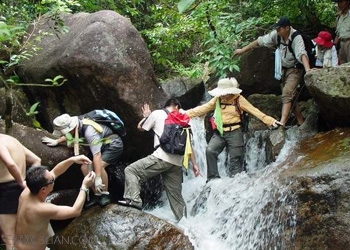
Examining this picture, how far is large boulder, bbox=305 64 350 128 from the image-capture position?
6.43m

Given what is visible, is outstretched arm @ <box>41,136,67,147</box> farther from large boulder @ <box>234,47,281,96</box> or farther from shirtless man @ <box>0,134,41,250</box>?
large boulder @ <box>234,47,281,96</box>

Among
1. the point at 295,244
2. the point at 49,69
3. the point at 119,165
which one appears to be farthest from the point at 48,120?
the point at 295,244

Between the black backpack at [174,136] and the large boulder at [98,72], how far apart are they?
5.18 feet

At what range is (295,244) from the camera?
17.2 ft

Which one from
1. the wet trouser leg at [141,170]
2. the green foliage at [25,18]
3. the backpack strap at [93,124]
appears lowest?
→ the wet trouser leg at [141,170]

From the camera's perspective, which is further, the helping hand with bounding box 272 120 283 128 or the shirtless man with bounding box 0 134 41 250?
the helping hand with bounding box 272 120 283 128

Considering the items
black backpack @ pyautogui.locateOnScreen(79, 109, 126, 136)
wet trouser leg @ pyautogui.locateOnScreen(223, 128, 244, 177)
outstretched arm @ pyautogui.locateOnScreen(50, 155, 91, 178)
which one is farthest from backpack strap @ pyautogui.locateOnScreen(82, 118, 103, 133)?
wet trouser leg @ pyautogui.locateOnScreen(223, 128, 244, 177)

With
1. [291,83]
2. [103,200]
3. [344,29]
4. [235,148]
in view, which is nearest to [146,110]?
[235,148]

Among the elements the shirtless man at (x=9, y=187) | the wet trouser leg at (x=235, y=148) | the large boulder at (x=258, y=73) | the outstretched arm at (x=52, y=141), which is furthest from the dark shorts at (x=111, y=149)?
the large boulder at (x=258, y=73)

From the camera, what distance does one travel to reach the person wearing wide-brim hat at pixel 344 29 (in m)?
7.55

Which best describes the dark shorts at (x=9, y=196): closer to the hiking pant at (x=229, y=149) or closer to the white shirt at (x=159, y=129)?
the white shirt at (x=159, y=129)

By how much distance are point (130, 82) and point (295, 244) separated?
4367 mm

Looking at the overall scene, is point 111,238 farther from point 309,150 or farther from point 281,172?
point 309,150

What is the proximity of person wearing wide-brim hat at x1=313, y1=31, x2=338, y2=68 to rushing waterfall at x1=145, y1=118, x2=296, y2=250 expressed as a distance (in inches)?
65.1
